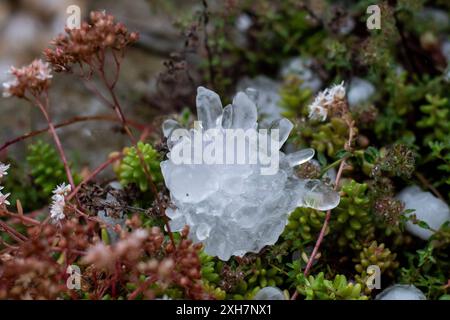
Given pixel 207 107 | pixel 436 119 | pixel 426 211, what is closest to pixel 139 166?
pixel 207 107

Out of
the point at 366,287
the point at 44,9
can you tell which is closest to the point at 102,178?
the point at 366,287

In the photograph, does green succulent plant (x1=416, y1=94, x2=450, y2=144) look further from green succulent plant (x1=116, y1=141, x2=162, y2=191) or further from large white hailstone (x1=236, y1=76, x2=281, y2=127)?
green succulent plant (x1=116, y1=141, x2=162, y2=191)

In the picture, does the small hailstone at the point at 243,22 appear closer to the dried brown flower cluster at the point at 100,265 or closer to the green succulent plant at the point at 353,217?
the green succulent plant at the point at 353,217

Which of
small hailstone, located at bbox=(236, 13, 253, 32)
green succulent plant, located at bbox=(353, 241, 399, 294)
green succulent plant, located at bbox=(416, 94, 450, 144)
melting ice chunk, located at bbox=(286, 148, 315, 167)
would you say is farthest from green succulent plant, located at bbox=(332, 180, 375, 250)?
small hailstone, located at bbox=(236, 13, 253, 32)

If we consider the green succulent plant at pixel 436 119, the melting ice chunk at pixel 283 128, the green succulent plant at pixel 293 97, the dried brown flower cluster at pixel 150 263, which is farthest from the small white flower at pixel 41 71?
the green succulent plant at pixel 436 119
